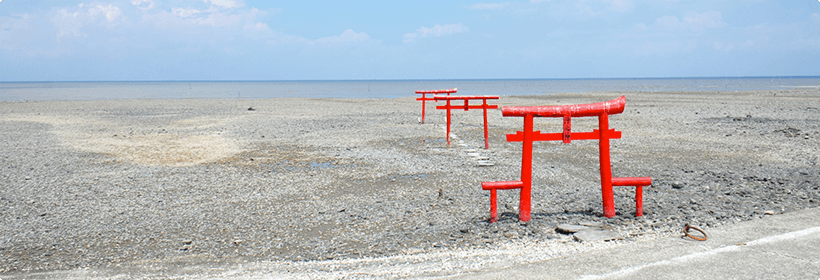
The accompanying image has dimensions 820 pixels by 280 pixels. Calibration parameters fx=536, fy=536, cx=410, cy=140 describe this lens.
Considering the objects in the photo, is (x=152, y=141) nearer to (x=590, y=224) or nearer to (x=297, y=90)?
(x=590, y=224)

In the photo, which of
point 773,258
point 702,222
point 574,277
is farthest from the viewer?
point 702,222

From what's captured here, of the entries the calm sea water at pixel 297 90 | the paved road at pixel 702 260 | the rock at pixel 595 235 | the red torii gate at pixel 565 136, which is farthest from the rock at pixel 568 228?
the calm sea water at pixel 297 90

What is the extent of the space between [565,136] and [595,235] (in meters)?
0.96

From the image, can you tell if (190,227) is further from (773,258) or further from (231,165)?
(773,258)

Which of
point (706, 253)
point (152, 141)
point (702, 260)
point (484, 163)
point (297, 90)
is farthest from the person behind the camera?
point (297, 90)

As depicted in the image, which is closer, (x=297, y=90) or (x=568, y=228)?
(x=568, y=228)

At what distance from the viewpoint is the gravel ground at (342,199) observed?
4.63m

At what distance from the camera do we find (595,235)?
4938 millimetres

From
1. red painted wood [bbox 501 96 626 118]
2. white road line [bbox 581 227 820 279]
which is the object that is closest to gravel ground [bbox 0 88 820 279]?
white road line [bbox 581 227 820 279]

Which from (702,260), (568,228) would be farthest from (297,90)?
(702,260)

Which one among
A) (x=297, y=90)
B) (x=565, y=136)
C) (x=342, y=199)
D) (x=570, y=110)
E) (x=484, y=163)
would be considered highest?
(x=297, y=90)

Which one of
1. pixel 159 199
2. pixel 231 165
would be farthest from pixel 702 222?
pixel 231 165

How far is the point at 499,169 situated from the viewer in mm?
8789

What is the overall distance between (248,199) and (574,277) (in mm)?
4317
